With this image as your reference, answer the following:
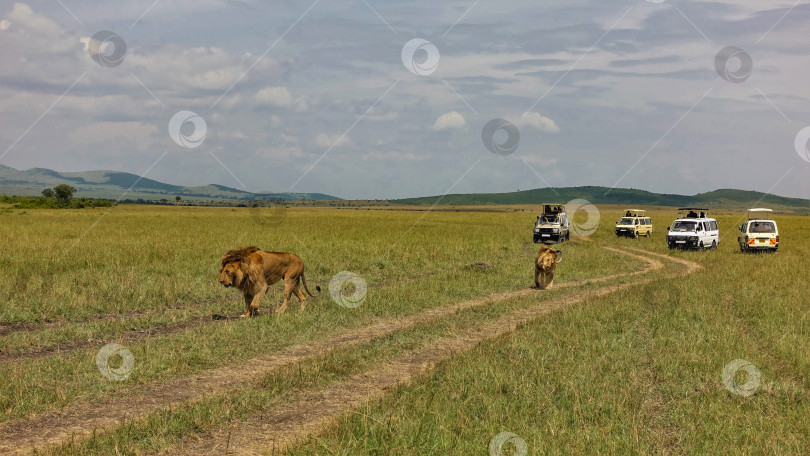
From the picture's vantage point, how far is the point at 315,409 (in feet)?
21.0

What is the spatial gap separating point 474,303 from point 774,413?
26.2 ft

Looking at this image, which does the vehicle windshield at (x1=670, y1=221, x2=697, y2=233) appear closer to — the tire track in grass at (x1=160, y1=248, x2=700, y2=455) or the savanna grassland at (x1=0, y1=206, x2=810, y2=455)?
the savanna grassland at (x1=0, y1=206, x2=810, y2=455)

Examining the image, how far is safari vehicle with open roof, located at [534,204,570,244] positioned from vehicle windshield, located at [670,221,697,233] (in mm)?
7471

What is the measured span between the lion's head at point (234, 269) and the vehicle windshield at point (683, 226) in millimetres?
26651

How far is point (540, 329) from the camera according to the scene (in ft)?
34.7

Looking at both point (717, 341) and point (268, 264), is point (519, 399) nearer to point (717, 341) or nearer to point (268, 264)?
point (717, 341)

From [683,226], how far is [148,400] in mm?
30896

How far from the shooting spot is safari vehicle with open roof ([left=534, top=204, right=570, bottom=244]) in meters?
37.8

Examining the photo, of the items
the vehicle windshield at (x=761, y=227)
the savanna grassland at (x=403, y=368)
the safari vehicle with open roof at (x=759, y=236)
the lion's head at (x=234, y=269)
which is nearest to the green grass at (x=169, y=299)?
the savanna grassland at (x=403, y=368)

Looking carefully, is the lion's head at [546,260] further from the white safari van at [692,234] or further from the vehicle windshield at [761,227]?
the vehicle windshield at [761,227]

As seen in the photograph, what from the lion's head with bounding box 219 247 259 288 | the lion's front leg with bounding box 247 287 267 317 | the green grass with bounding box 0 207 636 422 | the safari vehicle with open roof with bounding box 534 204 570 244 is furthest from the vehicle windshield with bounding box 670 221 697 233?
the lion's head with bounding box 219 247 259 288

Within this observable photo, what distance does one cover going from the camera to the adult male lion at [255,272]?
11202 mm

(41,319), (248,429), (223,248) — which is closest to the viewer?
(248,429)

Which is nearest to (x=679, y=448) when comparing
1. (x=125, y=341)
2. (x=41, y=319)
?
(x=125, y=341)
